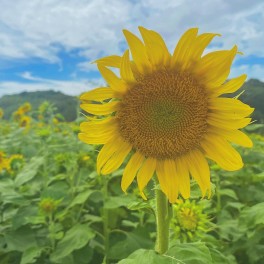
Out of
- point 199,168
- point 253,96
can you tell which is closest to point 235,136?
point 199,168

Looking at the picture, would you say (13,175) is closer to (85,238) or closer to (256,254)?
(85,238)

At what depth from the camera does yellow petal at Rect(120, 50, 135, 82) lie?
5.50 feet

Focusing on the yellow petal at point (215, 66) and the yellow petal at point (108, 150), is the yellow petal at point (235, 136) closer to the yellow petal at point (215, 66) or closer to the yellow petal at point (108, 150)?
the yellow petal at point (215, 66)

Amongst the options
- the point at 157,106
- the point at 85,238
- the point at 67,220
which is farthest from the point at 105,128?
the point at 67,220

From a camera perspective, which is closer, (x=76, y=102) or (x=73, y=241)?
(x=73, y=241)

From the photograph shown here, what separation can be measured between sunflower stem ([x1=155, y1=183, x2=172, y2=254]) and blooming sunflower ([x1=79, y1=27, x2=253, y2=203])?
6cm

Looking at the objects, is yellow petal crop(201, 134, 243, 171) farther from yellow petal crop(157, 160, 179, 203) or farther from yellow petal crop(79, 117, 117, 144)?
yellow petal crop(79, 117, 117, 144)

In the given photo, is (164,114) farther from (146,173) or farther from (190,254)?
(190,254)

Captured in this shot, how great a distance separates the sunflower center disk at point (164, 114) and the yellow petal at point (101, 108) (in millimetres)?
33

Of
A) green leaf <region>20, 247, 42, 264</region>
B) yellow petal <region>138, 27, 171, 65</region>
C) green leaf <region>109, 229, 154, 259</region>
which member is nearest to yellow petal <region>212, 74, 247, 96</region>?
yellow petal <region>138, 27, 171, 65</region>

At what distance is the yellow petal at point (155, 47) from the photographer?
1670 mm

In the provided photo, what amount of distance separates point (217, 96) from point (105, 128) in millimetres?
452

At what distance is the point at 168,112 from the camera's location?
5.97 ft

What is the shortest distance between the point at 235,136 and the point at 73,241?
1.35 meters
